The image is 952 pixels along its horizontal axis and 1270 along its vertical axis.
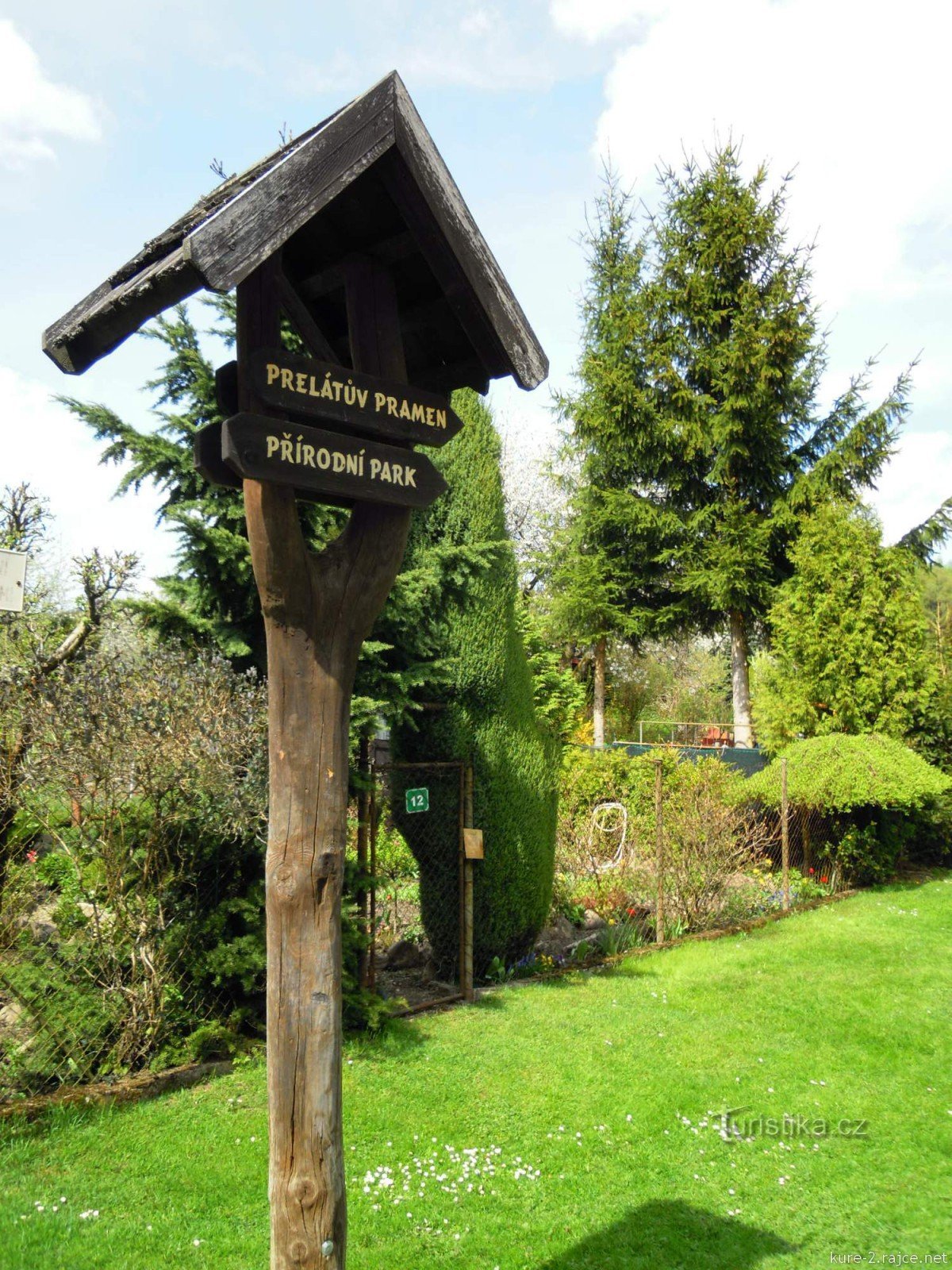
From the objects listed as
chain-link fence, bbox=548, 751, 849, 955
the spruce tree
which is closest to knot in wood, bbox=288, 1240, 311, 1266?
chain-link fence, bbox=548, 751, 849, 955

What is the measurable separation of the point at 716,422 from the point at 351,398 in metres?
18.4

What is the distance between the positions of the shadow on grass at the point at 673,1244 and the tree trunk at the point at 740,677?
54.0 feet

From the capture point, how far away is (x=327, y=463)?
2770mm

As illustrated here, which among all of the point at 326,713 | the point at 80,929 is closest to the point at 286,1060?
the point at 326,713

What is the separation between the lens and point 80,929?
5.55 meters

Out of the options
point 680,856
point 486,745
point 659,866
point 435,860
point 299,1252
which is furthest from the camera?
point 680,856

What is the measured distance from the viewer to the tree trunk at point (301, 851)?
8.84ft

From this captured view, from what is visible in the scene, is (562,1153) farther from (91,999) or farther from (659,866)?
(659,866)

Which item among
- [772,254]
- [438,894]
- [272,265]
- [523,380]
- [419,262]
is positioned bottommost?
[438,894]

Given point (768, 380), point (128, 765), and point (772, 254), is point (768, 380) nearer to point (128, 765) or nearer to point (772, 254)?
point (772, 254)

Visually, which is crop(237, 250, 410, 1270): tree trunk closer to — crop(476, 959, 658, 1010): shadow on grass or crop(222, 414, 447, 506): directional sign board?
crop(222, 414, 447, 506): directional sign board

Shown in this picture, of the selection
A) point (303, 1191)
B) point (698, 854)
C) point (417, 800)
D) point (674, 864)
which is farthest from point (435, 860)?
point (303, 1191)

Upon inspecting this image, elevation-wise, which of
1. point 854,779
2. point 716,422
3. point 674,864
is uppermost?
point 716,422

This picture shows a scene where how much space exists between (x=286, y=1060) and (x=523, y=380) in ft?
7.71
